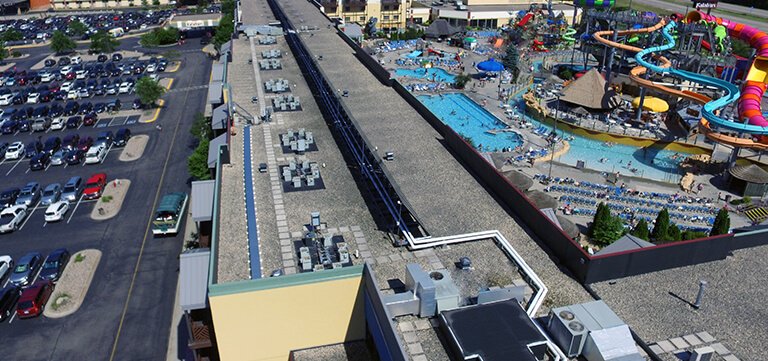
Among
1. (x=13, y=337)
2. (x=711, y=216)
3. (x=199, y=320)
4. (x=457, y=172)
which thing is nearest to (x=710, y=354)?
(x=457, y=172)

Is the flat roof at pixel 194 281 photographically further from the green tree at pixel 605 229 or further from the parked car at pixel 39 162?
the parked car at pixel 39 162

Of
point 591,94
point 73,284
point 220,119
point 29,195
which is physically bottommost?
point 73,284

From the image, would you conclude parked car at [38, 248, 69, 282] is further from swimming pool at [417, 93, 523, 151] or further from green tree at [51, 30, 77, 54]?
green tree at [51, 30, 77, 54]

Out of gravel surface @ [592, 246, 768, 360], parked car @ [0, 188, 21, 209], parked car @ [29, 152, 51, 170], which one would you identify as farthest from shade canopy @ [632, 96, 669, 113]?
parked car @ [0, 188, 21, 209]

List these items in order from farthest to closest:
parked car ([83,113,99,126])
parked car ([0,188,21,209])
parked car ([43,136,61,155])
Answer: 1. parked car ([83,113,99,126])
2. parked car ([43,136,61,155])
3. parked car ([0,188,21,209])

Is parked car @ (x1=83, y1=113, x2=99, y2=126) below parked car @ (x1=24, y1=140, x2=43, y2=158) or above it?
above

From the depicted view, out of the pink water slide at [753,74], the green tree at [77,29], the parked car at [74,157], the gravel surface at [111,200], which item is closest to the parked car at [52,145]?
the parked car at [74,157]

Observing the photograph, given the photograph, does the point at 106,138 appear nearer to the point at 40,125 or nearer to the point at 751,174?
the point at 40,125

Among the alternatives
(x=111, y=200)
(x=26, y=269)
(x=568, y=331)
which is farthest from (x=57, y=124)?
(x=568, y=331)
